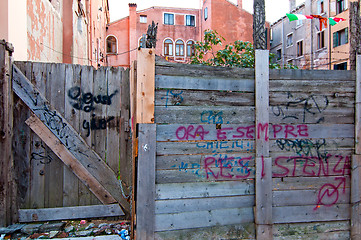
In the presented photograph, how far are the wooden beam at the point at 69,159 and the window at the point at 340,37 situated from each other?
24064mm

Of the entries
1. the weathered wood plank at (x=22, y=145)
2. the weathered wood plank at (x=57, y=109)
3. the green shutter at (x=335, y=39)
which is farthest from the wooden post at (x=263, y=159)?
the green shutter at (x=335, y=39)

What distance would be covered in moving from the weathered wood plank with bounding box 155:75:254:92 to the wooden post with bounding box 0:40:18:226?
217cm

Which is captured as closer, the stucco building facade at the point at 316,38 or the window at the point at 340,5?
the stucco building facade at the point at 316,38

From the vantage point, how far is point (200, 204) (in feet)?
10.4

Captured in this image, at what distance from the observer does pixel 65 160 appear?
3.86 metres

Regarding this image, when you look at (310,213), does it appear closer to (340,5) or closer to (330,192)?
(330,192)

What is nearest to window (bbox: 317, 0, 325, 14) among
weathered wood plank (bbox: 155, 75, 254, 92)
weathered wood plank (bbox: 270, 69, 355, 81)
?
weathered wood plank (bbox: 270, 69, 355, 81)

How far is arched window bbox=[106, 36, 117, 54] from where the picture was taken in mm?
29516

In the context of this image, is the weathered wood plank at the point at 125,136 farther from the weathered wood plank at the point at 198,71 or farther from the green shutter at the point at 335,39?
the green shutter at the point at 335,39

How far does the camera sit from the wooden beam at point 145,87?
3027 mm

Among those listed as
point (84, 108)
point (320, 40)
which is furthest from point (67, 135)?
point (320, 40)

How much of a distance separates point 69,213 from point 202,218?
6.68ft

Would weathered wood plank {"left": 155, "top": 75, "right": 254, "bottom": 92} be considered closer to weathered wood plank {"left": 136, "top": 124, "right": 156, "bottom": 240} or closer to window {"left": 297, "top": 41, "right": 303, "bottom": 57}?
weathered wood plank {"left": 136, "top": 124, "right": 156, "bottom": 240}

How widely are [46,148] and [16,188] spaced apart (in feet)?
2.26
